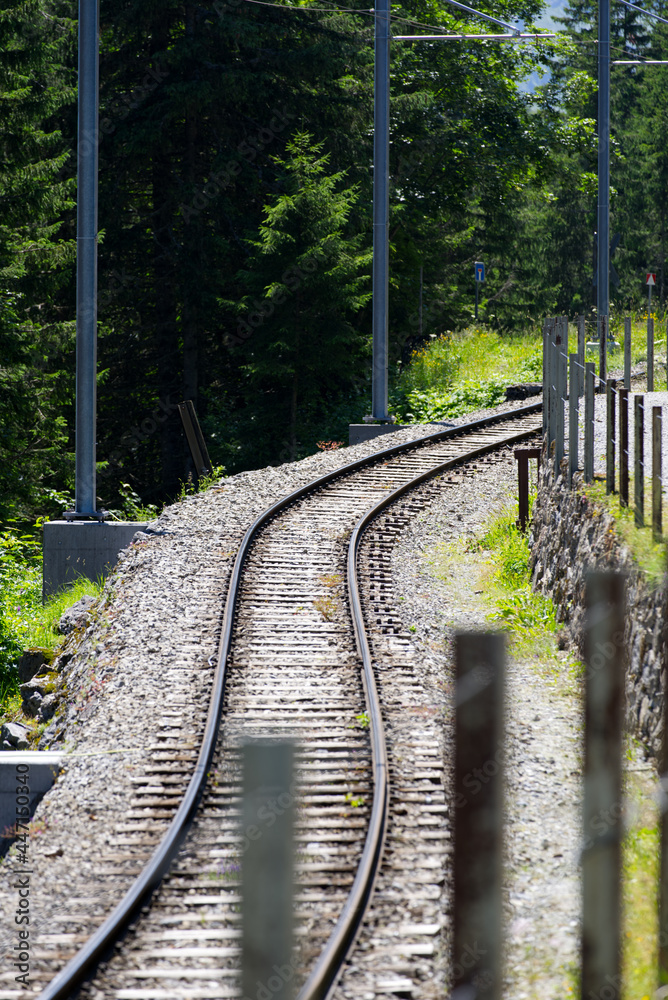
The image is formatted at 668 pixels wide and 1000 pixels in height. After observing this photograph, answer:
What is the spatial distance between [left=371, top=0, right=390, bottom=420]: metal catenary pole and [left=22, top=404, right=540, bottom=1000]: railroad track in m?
9.32

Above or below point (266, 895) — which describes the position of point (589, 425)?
above

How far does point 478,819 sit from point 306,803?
15.9 ft

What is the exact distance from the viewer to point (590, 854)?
2.36m

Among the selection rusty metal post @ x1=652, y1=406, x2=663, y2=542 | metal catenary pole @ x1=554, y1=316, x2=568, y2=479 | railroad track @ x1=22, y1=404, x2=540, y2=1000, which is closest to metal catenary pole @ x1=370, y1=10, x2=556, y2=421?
metal catenary pole @ x1=554, y1=316, x2=568, y2=479

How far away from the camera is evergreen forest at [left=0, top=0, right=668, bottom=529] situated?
23.8 meters

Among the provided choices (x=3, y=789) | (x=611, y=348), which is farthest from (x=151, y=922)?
(x=611, y=348)

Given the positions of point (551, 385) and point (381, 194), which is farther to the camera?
point (381, 194)

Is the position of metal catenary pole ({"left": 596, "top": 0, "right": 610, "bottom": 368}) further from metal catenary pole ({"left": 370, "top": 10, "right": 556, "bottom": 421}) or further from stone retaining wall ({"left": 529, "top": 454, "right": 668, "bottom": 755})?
stone retaining wall ({"left": 529, "top": 454, "right": 668, "bottom": 755})

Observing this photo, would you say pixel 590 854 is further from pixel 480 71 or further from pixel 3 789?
pixel 480 71

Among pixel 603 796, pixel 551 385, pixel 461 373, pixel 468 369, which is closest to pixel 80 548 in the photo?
pixel 551 385

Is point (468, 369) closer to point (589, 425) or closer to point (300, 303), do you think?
point (300, 303)

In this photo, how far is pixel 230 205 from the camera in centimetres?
2864

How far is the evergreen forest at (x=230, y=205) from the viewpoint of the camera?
2381cm

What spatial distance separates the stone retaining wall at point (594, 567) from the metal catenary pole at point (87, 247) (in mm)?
6375
